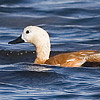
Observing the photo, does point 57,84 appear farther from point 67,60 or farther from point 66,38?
point 66,38

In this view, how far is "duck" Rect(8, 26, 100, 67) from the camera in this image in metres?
11.6

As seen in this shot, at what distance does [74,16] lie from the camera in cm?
1828

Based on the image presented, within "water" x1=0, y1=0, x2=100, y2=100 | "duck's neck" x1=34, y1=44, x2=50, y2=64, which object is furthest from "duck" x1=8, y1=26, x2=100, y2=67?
"water" x1=0, y1=0, x2=100, y2=100

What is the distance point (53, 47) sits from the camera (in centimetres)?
1456

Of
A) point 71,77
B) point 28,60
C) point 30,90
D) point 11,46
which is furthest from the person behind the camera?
point 11,46

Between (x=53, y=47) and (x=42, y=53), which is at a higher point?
(x=42, y=53)

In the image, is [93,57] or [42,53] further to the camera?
[42,53]

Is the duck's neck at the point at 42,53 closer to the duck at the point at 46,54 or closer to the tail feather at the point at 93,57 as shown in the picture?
the duck at the point at 46,54

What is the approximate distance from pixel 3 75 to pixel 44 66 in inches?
38.9

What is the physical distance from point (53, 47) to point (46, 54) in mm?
2424

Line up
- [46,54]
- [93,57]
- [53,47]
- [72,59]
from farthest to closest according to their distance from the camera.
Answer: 1. [53,47]
2. [46,54]
3. [72,59]
4. [93,57]

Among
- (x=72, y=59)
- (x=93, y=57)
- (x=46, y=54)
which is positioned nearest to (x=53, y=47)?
(x=46, y=54)

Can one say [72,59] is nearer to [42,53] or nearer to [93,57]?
[93,57]

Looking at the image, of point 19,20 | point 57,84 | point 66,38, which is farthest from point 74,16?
point 57,84
